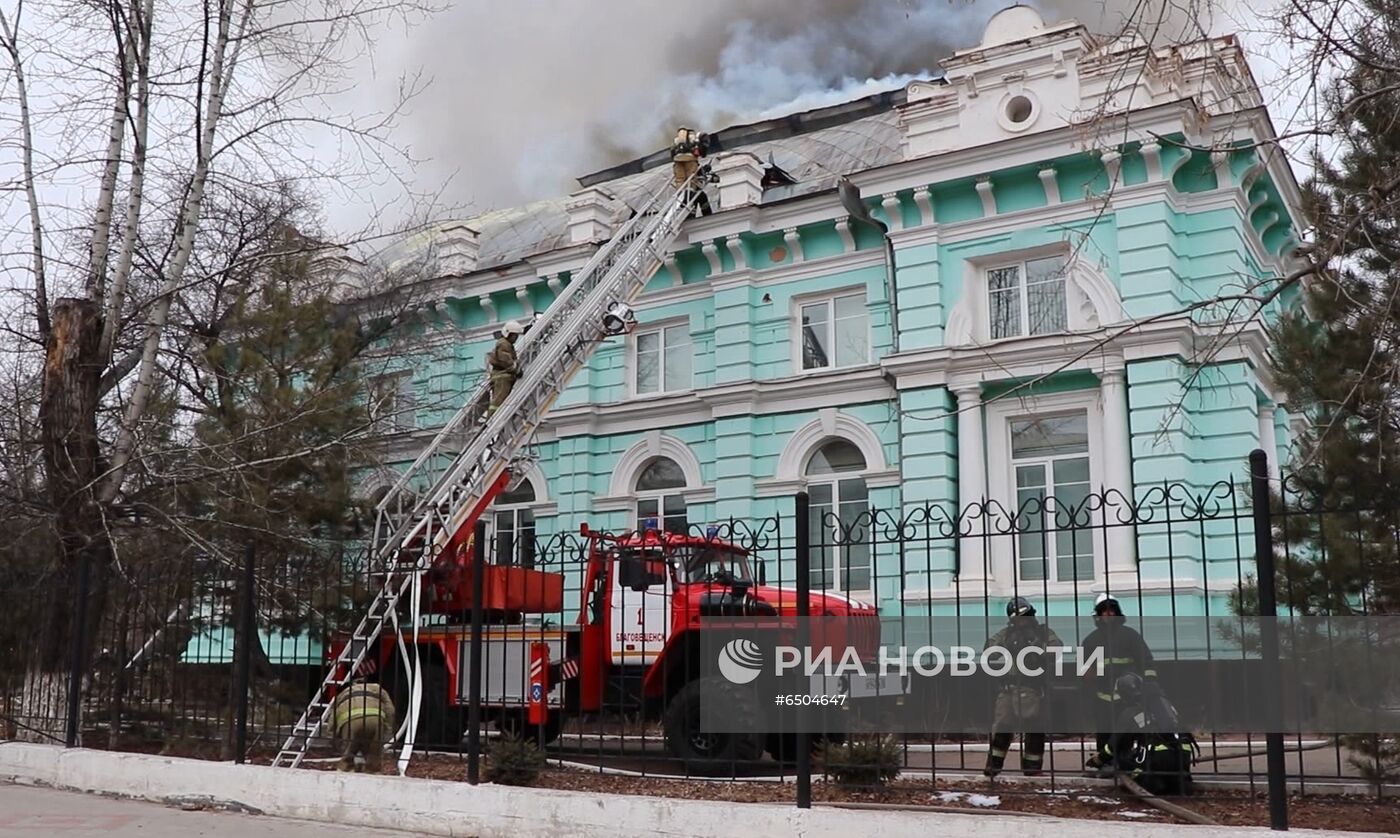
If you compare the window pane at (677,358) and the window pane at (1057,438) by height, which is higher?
the window pane at (677,358)

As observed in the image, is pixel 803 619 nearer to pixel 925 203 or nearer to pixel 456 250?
pixel 925 203

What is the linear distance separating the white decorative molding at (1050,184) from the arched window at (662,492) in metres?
7.90

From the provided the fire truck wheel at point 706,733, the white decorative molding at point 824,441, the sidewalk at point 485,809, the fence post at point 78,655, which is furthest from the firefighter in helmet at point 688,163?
the sidewalk at point 485,809

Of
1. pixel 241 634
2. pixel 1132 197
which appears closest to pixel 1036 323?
pixel 1132 197

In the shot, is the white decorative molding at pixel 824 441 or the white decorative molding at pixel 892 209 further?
the white decorative molding at pixel 824 441

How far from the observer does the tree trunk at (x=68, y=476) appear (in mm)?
13000

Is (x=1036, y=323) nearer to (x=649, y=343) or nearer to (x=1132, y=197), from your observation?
(x=1132, y=197)

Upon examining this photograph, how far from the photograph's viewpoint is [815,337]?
858 inches

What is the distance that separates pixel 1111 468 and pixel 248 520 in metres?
11.5

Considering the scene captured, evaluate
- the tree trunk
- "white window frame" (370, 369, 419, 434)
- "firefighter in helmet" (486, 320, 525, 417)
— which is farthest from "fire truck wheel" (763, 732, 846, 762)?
"firefighter in helmet" (486, 320, 525, 417)

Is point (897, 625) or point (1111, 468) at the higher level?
point (1111, 468)

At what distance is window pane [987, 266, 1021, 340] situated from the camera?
1956cm

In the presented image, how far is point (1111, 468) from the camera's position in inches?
701

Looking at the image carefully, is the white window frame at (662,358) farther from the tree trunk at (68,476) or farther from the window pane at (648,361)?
the tree trunk at (68,476)
